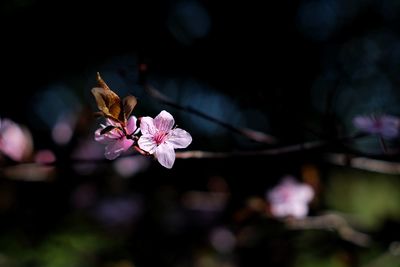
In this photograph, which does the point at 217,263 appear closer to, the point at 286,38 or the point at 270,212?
the point at 270,212

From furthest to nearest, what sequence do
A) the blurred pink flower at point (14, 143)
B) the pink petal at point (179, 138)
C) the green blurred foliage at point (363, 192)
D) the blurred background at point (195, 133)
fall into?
the green blurred foliage at point (363, 192) < the blurred background at point (195, 133) < the blurred pink flower at point (14, 143) < the pink petal at point (179, 138)

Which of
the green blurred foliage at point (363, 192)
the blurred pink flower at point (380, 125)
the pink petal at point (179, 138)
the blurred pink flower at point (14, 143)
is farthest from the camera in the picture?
the green blurred foliage at point (363, 192)

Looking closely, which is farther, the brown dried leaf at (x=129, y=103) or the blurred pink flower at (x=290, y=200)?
the blurred pink flower at (x=290, y=200)

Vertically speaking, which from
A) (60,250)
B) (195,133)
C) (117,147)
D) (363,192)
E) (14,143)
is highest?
(363,192)

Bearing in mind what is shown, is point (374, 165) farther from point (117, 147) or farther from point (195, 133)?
point (195, 133)

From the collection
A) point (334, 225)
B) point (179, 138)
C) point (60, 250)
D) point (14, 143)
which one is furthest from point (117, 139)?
point (60, 250)

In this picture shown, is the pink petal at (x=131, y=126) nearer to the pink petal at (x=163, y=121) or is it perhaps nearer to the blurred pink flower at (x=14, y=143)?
the pink petal at (x=163, y=121)

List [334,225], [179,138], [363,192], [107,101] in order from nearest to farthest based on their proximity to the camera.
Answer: [107,101] < [179,138] < [334,225] < [363,192]

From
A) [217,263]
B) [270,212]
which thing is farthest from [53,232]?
[270,212]

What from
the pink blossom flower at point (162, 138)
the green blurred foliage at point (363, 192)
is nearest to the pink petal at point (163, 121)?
the pink blossom flower at point (162, 138)
